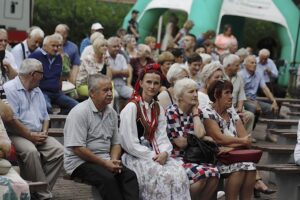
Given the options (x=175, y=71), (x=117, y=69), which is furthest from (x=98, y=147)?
(x=117, y=69)

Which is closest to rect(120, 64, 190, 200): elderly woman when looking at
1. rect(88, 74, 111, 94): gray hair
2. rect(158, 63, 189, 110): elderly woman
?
rect(88, 74, 111, 94): gray hair

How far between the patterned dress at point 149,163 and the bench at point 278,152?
1884 mm

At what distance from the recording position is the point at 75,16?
31.1 meters

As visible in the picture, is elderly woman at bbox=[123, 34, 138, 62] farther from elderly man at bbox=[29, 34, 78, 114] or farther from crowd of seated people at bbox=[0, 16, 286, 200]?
crowd of seated people at bbox=[0, 16, 286, 200]

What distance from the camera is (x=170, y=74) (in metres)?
10.0

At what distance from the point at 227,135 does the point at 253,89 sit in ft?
17.5

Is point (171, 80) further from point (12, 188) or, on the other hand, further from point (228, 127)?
point (12, 188)

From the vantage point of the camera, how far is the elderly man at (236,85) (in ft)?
39.4

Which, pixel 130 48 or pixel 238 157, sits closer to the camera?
pixel 238 157

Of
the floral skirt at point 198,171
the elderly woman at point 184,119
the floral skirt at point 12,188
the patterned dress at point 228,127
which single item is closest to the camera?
the floral skirt at point 12,188

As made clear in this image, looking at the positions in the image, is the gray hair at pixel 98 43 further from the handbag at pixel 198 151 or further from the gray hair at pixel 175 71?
the handbag at pixel 198 151

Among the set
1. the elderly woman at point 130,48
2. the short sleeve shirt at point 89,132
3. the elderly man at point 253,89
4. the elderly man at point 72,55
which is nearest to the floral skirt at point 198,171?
Answer: the short sleeve shirt at point 89,132

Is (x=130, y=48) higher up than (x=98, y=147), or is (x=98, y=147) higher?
(x=130, y=48)

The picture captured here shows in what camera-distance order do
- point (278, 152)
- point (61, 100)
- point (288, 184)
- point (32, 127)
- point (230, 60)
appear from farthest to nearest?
1. point (230, 60)
2. point (61, 100)
3. point (278, 152)
4. point (288, 184)
5. point (32, 127)
